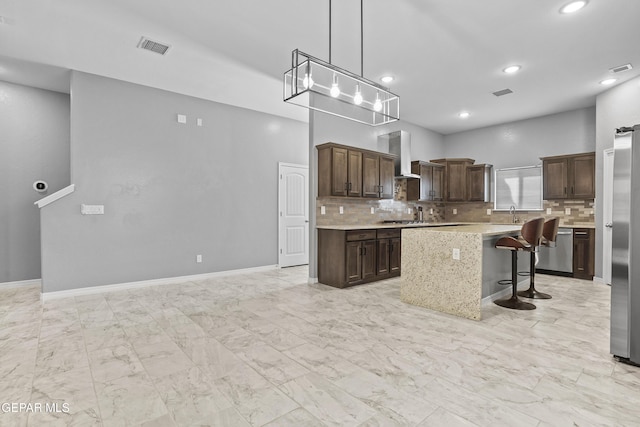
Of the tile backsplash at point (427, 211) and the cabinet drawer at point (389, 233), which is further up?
the tile backsplash at point (427, 211)

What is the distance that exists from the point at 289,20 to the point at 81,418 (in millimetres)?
3659

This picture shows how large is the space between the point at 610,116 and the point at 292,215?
18.9ft

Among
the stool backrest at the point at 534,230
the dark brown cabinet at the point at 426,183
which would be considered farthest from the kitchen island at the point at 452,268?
the dark brown cabinet at the point at 426,183

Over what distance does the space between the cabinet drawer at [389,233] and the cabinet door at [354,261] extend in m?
0.53

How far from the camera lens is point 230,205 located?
19.6 feet

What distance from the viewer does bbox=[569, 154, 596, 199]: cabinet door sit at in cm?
567

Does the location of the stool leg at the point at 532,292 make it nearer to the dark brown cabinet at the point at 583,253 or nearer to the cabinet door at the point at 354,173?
the dark brown cabinet at the point at 583,253

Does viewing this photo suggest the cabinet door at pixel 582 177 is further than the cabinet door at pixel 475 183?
No

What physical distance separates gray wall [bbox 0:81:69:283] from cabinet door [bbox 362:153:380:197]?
5019 millimetres

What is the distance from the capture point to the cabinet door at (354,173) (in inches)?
214

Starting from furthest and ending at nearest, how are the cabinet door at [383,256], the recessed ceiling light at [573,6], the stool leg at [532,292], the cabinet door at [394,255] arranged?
1. the cabinet door at [394,255]
2. the cabinet door at [383,256]
3. the stool leg at [532,292]
4. the recessed ceiling light at [573,6]

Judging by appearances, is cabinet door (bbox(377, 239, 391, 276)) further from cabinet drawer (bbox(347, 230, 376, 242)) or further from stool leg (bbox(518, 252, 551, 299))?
stool leg (bbox(518, 252, 551, 299))

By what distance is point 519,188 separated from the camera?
7.00 metres

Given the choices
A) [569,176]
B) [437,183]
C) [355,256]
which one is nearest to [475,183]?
[437,183]
